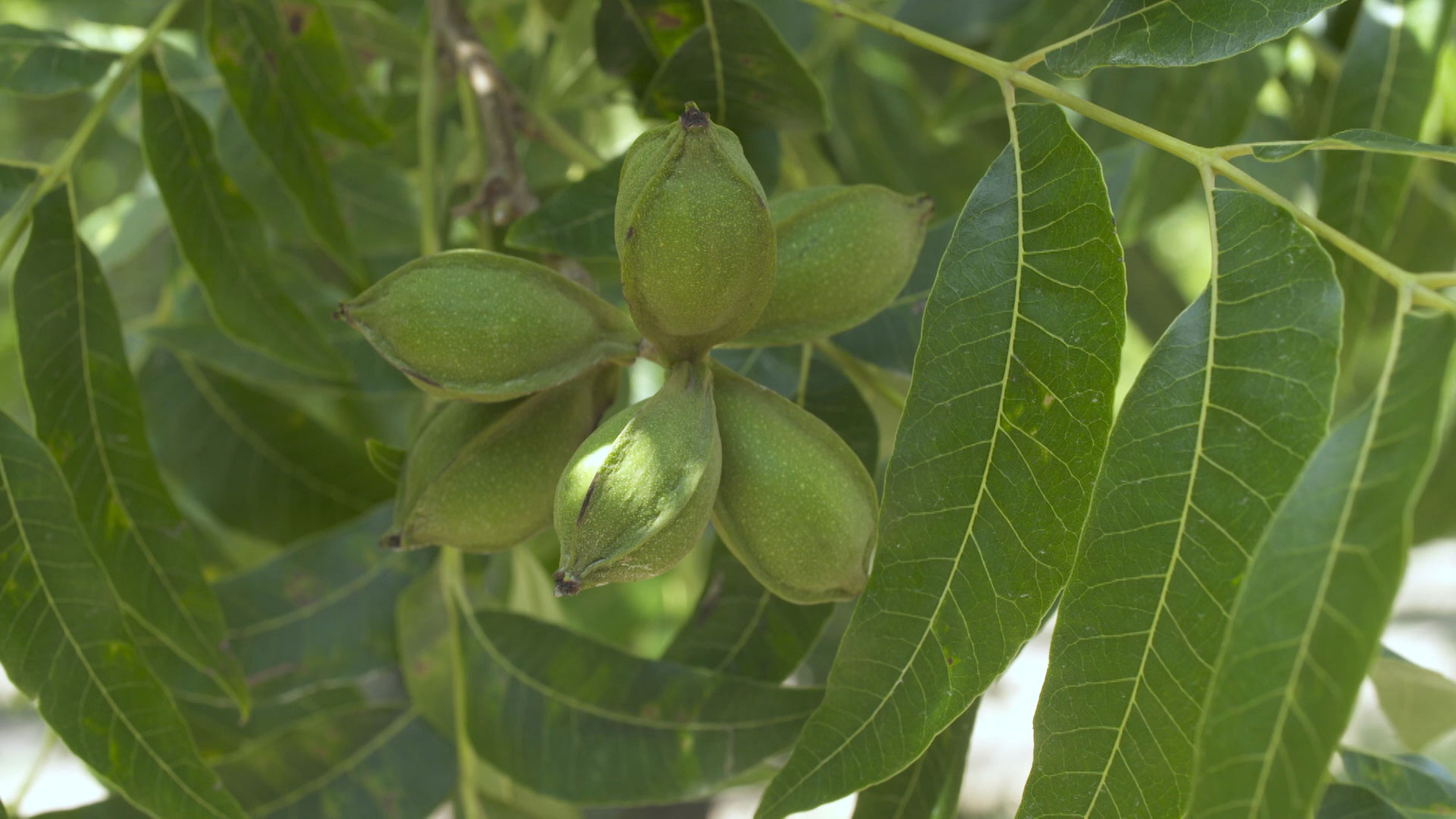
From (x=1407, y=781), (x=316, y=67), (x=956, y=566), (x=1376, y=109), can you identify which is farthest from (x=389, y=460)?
(x=1376, y=109)

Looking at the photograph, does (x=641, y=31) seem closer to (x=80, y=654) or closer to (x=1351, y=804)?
(x=80, y=654)

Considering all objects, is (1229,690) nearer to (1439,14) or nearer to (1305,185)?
(1439,14)

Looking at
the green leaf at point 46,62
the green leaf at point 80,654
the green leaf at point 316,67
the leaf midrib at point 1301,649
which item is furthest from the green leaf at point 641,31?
the leaf midrib at point 1301,649

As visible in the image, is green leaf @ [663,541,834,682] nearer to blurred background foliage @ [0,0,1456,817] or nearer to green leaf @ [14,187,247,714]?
blurred background foliage @ [0,0,1456,817]

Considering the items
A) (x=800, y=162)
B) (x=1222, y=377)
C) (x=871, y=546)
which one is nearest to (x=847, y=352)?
(x=871, y=546)

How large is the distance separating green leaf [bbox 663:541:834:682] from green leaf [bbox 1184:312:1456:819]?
0.58 meters

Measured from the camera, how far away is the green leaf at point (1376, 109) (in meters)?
1.57

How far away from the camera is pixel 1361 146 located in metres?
0.96

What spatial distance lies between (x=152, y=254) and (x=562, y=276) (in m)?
1.73

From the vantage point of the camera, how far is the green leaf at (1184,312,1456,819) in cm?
76

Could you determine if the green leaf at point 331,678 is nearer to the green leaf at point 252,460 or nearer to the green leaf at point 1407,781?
the green leaf at point 252,460

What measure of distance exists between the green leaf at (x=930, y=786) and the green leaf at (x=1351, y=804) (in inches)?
13.9

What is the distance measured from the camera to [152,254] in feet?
8.02

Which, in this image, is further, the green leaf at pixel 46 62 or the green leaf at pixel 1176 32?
the green leaf at pixel 46 62
